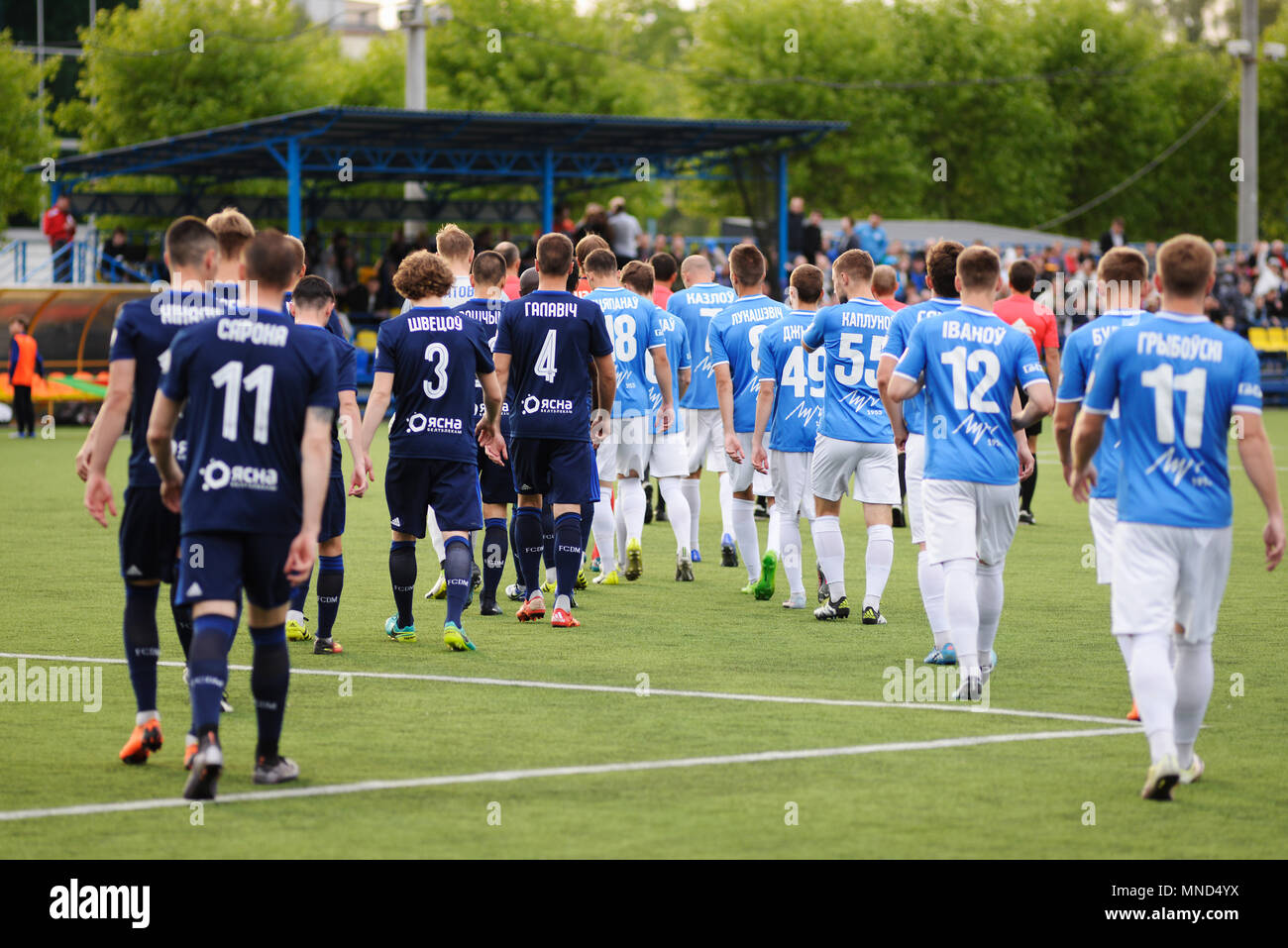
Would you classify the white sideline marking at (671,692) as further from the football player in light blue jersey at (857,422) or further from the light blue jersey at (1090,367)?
the football player in light blue jersey at (857,422)

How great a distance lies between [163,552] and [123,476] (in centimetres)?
Result: 1472

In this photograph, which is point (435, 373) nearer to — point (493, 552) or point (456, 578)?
point (456, 578)

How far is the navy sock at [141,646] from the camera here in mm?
6723

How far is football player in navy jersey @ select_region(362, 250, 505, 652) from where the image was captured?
30.4ft

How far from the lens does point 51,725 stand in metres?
7.39

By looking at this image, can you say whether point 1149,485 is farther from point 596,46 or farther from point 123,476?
point 596,46

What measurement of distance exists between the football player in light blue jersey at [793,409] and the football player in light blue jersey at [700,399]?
6.11 feet

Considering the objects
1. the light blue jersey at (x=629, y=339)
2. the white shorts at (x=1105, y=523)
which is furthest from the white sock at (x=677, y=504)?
the white shorts at (x=1105, y=523)

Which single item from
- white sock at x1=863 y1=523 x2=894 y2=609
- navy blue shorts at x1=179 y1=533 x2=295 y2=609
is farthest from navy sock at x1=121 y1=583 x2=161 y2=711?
white sock at x1=863 y1=523 x2=894 y2=609

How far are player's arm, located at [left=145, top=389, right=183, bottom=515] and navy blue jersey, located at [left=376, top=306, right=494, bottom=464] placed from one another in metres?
2.95

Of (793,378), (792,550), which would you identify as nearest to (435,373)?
(793,378)

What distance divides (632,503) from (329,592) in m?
3.20

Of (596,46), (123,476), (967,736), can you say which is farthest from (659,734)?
(596,46)

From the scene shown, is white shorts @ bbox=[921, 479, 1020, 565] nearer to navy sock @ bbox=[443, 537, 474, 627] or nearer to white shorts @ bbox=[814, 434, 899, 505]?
white shorts @ bbox=[814, 434, 899, 505]
